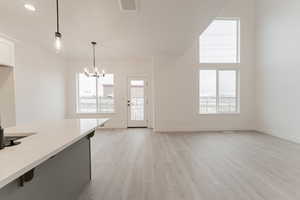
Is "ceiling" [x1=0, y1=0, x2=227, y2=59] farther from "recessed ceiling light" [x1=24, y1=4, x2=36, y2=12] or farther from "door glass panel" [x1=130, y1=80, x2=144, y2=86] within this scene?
"door glass panel" [x1=130, y1=80, x2=144, y2=86]

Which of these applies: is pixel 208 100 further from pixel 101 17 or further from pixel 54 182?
pixel 54 182

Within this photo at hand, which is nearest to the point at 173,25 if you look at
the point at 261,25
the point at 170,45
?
the point at 170,45

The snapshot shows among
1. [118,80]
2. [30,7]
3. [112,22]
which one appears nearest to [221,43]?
[118,80]

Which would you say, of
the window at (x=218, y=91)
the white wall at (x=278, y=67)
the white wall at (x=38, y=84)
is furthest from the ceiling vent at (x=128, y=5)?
the white wall at (x=278, y=67)

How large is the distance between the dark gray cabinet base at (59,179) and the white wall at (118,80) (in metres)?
4.34

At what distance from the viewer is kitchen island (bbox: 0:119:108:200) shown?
982mm

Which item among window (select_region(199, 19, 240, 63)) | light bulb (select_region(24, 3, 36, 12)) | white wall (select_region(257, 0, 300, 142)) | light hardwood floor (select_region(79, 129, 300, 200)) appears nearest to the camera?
light hardwood floor (select_region(79, 129, 300, 200))

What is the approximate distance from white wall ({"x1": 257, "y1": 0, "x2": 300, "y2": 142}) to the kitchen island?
5.29 m

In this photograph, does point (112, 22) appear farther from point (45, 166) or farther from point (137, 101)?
point (137, 101)

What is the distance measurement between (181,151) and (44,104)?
14.4ft

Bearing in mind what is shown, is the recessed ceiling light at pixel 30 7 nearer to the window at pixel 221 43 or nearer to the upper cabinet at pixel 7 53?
the upper cabinet at pixel 7 53

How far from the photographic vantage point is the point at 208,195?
7.39 feet

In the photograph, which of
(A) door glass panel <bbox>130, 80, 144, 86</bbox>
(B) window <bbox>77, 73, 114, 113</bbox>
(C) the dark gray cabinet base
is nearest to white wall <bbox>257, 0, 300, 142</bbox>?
(A) door glass panel <bbox>130, 80, 144, 86</bbox>

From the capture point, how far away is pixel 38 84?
17.7ft
